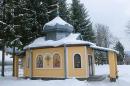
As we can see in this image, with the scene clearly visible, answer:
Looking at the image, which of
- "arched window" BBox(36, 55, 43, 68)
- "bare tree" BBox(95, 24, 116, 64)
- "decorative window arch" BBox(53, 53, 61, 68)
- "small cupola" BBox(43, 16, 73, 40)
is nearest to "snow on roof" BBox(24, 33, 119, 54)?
"small cupola" BBox(43, 16, 73, 40)

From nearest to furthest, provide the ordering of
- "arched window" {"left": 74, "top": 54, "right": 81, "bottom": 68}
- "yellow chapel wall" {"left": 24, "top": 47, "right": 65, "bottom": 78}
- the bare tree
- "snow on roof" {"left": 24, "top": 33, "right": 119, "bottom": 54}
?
"snow on roof" {"left": 24, "top": 33, "right": 119, "bottom": 54}
"arched window" {"left": 74, "top": 54, "right": 81, "bottom": 68}
"yellow chapel wall" {"left": 24, "top": 47, "right": 65, "bottom": 78}
the bare tree

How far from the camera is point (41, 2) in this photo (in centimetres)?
3678

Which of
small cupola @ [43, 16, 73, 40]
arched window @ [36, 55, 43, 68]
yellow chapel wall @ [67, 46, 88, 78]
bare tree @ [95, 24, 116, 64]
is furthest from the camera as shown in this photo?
bare tree @ [95, 24, 116, 64]

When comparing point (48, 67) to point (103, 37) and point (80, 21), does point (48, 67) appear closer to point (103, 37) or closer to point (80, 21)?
point (80, 21)

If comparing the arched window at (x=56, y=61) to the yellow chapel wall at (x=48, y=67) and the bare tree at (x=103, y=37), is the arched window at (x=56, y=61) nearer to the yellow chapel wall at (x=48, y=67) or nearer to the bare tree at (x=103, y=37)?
the yellow chapel wall at (x=48, y=67)

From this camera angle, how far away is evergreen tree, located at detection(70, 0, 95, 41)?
47.0 m

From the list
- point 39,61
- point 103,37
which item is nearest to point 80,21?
point 39,61

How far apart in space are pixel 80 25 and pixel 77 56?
20062 millimetres

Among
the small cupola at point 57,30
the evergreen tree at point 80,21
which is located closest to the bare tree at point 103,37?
the evergreen tree at point 80,21

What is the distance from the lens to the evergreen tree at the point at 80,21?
47.0 metres

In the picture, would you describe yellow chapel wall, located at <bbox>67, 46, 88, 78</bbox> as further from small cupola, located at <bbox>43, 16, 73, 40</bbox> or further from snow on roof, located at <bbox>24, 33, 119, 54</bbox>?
small cupola, located at <bbox>43, 16, 73, 40</bbox>

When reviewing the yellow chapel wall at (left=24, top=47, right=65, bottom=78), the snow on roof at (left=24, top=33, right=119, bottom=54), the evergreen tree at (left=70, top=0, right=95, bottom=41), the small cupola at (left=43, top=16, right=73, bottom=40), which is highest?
the evergreen tree at (left=70, top=0, right=95, bottom=41)

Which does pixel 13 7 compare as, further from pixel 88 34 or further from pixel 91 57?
pixel 88 34

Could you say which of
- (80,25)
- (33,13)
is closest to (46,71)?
(33,13)
